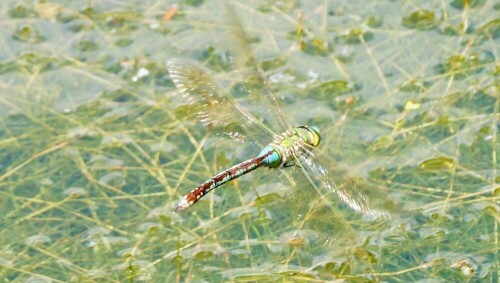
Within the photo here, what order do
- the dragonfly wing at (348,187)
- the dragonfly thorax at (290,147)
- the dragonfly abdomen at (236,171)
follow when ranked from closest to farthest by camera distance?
the dragonfly wing at (348,187) → the dragonfly abdomen at (236,171) → the dragonfly thorax at (290,147)

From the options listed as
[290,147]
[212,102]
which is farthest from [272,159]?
[212,102]

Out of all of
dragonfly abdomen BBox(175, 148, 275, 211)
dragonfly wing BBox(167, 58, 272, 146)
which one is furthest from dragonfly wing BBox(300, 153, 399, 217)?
dragonfly wing BBox(167, 58, 272, 146)

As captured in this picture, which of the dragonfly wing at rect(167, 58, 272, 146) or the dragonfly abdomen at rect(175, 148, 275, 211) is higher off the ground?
the dragonfly wing at rect(167, 58, 272, 146)

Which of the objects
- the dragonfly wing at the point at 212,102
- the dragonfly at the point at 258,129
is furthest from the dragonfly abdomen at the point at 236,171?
the dragonfly wing at the point at 212,102

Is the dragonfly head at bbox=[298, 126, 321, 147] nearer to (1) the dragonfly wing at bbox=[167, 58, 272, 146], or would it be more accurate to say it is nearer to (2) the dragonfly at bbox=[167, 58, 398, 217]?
(2) the dragonfly at bbox=[167, 58, 398, 217]

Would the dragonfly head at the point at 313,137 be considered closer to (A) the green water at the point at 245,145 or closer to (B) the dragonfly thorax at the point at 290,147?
(B) the dragonfly thorax at the point at 290,147

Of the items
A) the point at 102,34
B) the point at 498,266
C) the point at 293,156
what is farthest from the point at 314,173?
the point at 102,34

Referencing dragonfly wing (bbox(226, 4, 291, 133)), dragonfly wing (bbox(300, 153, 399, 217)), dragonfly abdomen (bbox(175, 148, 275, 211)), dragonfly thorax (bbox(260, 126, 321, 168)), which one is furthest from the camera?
dragonfly wing (bbox(226, 4, 291, 133))

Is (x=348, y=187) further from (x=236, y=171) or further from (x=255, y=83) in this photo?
(x=255, y=83)

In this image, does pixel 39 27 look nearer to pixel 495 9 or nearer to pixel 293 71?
pixel 293 71
